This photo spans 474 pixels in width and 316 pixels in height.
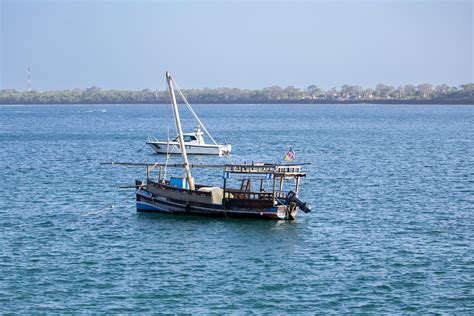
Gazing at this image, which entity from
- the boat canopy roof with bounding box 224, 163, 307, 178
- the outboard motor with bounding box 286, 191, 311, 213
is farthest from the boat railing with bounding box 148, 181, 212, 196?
the outboard motor with bounding box 286, 191, 311, 213

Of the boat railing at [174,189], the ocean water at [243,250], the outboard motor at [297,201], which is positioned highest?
the boat railing at [174,189]

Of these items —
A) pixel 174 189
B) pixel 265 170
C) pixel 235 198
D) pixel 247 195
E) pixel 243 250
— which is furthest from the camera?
pixel 174 189

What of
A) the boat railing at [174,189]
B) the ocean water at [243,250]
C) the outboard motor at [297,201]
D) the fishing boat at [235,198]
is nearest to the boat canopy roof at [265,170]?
the fishing boat at [235,198]

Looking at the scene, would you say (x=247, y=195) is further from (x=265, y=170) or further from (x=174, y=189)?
(x=174, y=189)

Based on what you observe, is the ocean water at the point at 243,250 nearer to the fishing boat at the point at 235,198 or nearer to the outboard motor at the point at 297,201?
the fishing boat at the point at 235,198

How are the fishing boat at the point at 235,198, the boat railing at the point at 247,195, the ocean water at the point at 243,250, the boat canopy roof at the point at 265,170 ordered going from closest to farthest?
1. the ocean water at the point at 243,250
2. the boat canopy roof at the point at 265,170
3. the fishing boat at the point at 235,198
4. the boat railing at the point at 247,195

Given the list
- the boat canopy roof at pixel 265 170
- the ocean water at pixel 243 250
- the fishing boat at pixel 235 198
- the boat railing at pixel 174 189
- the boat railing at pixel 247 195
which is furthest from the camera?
the boat railing at pixel 174 189

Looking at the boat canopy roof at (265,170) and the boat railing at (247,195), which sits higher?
the boat canopy roof at (265,170)

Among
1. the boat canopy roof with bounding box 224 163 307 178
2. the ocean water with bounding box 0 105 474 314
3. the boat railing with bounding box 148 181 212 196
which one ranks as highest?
the boat canopy roof with bounding box 224 163 307 178

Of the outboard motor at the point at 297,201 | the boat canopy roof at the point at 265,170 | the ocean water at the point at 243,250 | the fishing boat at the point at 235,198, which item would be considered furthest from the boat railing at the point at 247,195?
the ocean water at the point at 243,250

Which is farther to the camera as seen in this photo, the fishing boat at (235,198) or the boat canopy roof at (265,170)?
the fishing boat at (235,198)

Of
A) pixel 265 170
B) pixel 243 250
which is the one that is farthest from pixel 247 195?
pixel 243 250

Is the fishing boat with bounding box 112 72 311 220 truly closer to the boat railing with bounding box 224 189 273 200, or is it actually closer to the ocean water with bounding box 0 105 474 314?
the boat railing with bounding box 224 189 273 200

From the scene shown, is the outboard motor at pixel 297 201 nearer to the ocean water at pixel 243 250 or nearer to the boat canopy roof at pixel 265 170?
the ocean water at pixel 243 250
